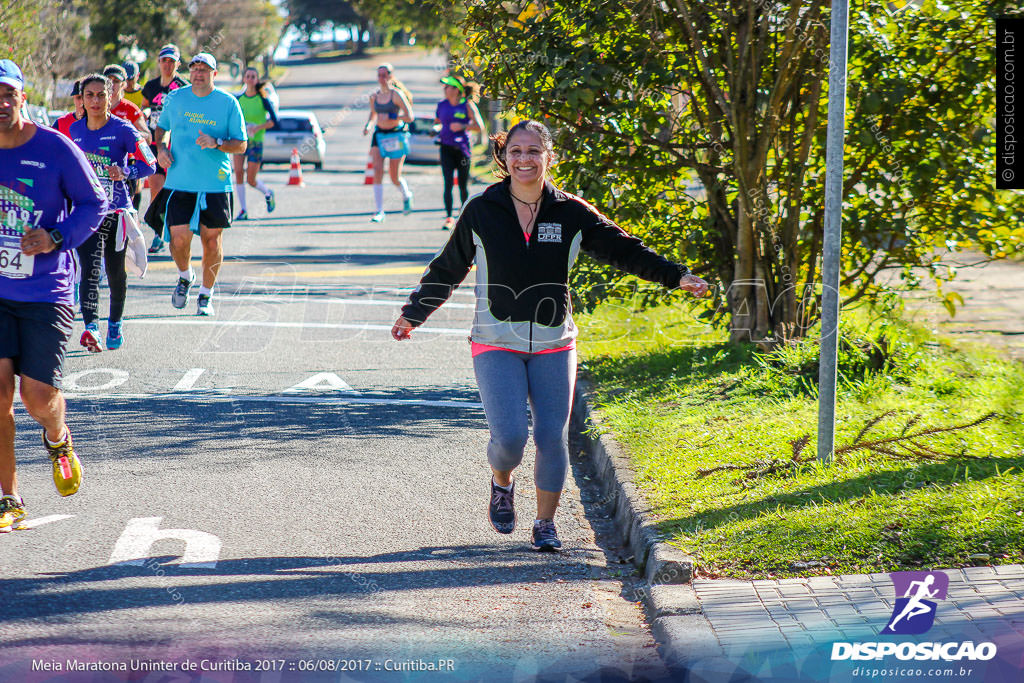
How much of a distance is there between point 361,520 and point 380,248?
10.6 metres

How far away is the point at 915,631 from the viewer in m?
4.25

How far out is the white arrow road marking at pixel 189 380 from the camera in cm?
855

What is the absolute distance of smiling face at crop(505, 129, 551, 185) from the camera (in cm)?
527

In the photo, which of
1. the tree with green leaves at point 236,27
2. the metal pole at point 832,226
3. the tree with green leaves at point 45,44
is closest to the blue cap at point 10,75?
the metal pole at point 832,226

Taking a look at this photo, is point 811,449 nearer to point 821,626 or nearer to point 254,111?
point 821,626

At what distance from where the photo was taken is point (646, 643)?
179 inches

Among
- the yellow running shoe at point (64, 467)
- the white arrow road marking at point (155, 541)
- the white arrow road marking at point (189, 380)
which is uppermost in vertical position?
the yellow running shoe at point (64, 467)

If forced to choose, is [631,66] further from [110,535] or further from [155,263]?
[155,263]

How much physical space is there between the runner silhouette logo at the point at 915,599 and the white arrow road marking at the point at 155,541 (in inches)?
110

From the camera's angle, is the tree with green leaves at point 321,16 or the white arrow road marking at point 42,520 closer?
the white arrow road marking at point 42,520

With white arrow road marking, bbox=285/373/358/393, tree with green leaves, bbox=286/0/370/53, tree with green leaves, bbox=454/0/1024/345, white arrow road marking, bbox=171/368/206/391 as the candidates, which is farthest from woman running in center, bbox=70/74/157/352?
tree with green leaves, bbox=286/0/370/53

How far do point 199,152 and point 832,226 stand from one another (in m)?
6.09

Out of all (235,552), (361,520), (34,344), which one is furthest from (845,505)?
(34,344)

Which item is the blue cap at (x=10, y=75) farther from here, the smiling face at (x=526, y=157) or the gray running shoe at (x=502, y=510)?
the gray running shoe at (x=502, y=510)
